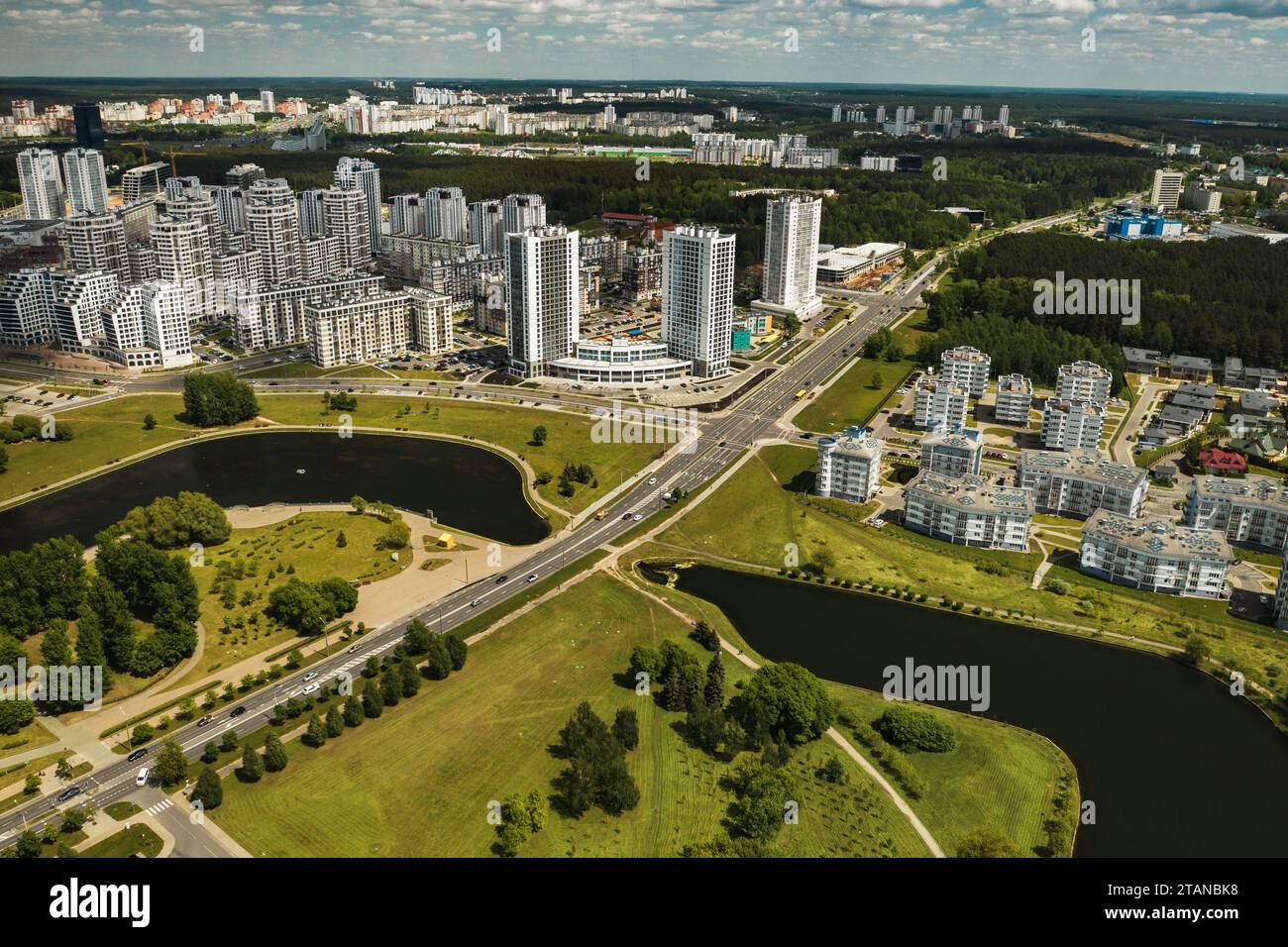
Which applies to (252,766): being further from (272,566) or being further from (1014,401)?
(1014,401)

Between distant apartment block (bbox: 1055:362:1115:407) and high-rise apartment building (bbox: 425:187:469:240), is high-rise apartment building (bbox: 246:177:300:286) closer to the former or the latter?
high-rise apartment building (bbox: 425:187:469:240)

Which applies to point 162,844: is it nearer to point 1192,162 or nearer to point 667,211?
point 667,211

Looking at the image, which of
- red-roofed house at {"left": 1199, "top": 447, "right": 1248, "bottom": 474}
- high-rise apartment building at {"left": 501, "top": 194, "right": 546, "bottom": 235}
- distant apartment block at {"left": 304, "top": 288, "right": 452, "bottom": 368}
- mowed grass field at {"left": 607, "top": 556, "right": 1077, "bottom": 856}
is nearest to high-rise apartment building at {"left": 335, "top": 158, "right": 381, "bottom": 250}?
high-rise apartment building at {"left": 501, "top": 194, "right": 546, "bottom": 235}

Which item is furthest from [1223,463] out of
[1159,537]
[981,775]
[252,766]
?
[252,766]

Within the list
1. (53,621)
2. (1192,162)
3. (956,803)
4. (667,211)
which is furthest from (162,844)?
(1192,162)
